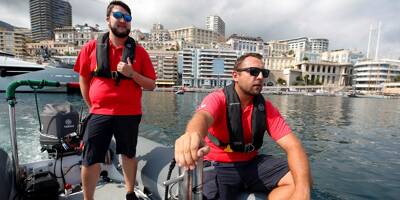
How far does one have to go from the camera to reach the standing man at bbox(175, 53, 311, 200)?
6.99ft

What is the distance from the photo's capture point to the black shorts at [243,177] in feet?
7.04

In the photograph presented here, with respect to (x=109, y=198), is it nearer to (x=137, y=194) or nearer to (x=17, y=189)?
(x=137, y=194)

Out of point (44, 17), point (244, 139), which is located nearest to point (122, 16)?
point (244, 139)

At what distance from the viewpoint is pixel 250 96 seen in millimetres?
2451

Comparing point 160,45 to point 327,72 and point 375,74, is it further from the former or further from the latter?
point 375,74

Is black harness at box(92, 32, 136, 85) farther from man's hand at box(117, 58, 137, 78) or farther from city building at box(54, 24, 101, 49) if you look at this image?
city building at box(54, 24, 101, 49)

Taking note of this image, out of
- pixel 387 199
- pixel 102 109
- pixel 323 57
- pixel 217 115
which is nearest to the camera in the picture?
pixel 217 115

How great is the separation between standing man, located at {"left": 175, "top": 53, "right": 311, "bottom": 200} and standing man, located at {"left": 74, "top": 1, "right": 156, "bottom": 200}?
817 mm

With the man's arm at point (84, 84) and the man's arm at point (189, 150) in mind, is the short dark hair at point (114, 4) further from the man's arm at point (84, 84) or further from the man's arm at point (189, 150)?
the man's arm at point (189, 150)

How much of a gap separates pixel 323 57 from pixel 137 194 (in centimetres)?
18638

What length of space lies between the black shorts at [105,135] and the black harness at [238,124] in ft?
2.82

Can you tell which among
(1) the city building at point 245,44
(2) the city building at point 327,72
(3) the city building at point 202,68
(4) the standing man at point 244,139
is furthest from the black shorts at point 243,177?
(1) the city building at point 245,44

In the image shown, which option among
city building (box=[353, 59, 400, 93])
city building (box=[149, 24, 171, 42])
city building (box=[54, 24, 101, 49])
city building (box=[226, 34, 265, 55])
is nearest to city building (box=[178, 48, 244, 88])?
city building (box=[226, 34, 265, 55])

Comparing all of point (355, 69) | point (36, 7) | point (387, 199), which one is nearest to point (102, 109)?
point (387, 199)
